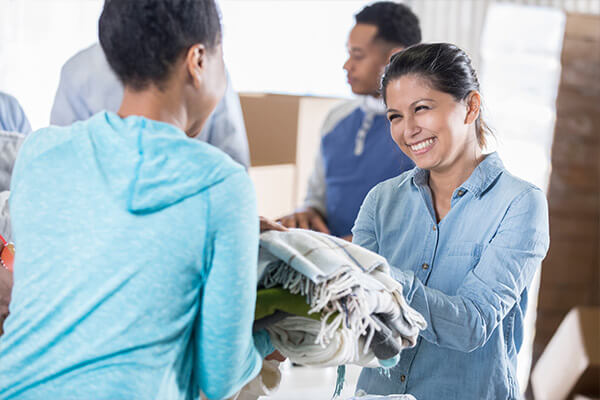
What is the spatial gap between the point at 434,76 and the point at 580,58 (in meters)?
1.49

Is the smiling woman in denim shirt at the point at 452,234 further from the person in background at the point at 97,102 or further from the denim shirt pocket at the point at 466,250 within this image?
the person in background at the point at 97,102

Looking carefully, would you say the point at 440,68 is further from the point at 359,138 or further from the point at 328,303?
the point at 328,303

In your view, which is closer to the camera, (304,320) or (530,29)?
(304,320)

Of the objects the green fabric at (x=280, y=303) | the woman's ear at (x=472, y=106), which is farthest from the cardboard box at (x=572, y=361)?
the green fabric at (x=280, y=303)

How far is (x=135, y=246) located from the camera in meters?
0.50

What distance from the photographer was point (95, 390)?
50 centimetres

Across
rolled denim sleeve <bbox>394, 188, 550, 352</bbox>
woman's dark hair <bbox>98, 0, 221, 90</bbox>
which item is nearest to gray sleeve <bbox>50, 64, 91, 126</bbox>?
woman's dark hair <bbox>98, 0, 221, 90</bbox>

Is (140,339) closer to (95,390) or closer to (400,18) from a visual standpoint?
(95,390)

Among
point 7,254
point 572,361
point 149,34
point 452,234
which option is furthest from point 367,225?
point 572,361

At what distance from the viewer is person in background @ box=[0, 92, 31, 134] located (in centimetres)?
80

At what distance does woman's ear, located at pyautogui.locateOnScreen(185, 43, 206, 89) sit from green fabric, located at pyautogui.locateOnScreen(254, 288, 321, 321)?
0.20 meters

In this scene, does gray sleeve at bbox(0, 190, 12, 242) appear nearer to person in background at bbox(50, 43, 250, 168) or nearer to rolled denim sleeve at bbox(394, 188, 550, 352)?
person in background at bbox(50, 43, 250, 168)

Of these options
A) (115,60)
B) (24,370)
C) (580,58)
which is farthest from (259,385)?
(580,58)

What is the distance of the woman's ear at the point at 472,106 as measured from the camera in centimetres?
65
